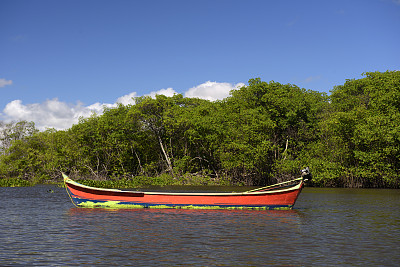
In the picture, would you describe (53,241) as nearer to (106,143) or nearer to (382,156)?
(382,156)

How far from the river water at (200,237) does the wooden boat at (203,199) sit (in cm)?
62

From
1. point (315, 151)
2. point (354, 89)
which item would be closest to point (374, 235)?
point (315, 151)

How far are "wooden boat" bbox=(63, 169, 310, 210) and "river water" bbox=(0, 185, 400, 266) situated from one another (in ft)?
2.02

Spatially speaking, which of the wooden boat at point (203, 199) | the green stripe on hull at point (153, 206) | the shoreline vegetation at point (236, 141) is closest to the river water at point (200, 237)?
the green stripe on hull at point (153, 206)

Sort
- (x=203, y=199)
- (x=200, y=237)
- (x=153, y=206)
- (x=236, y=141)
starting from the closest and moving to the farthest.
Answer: (x=200, y=237) → (x=203, y=199) → (x=153, y=206) → (x=236, y=141)

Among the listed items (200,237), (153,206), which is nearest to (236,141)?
(153,206)

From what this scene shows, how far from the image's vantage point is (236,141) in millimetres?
57562

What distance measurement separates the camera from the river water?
12539 millimetres

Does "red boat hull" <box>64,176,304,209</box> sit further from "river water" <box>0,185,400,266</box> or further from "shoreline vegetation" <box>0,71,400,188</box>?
"shoreline vegetation" <box>0,71,400,188</box>

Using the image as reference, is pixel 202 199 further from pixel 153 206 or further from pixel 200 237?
pixel 200 237

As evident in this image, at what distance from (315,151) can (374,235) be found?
36673mm

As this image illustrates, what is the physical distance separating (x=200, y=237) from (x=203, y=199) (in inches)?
364

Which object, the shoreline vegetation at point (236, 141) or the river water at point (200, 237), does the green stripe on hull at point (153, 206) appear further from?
the shoreline vegetation at point (236, 141)

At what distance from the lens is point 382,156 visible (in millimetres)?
46250
